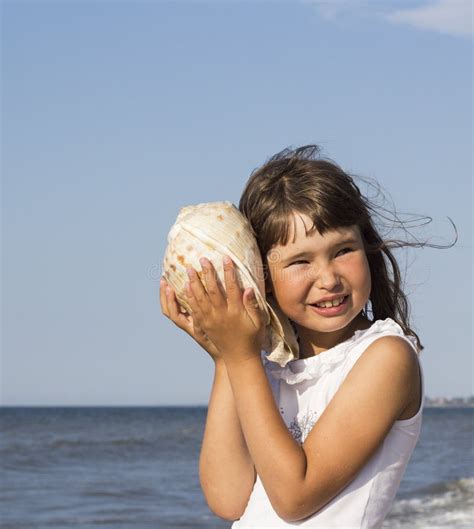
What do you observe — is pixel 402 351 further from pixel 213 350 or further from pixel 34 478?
pixel 34 478

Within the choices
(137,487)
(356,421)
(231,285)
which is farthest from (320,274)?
(137,487)

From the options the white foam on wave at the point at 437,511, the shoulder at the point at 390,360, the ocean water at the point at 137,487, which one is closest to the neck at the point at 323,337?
the shoulder at the point at 390,360

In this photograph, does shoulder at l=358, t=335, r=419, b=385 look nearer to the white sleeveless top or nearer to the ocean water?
the white sleeveless top

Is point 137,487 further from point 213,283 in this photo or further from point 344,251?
point 213,283

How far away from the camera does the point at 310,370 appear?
3029mm

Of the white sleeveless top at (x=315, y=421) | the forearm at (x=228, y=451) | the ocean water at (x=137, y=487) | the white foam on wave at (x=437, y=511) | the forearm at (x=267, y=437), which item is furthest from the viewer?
the ocean water at (x=137, y=487)

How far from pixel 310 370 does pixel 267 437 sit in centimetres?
39

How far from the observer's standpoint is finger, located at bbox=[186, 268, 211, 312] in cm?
277

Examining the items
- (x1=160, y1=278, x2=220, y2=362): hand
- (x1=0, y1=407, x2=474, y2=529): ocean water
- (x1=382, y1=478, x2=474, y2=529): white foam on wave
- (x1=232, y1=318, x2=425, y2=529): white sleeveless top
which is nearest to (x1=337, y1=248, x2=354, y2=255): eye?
(x1=232, y1=318, x2=425, y2=529): white sleeveless top

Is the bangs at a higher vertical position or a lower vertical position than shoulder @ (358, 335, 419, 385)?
higher

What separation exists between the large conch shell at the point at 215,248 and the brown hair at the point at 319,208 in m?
0.10

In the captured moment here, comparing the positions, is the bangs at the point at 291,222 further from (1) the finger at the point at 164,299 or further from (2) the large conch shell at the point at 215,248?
(1) the finger at the point at 164,299

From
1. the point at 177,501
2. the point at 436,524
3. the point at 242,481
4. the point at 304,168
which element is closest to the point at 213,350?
the point at 242,481

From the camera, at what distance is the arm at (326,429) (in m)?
2.69
